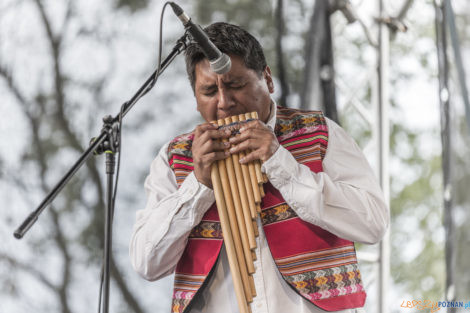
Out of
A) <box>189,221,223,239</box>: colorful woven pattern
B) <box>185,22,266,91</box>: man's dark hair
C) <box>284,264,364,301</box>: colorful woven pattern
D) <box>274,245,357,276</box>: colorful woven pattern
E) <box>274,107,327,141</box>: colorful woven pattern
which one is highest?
<box>185,22,266,91</box>: man's dark hair

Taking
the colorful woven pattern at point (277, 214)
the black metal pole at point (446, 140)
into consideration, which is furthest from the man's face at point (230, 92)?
the black metal pole at point (446, 140)

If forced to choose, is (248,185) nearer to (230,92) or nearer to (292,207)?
(292,207)

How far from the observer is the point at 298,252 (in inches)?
76.1

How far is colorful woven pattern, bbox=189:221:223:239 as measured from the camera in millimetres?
2008

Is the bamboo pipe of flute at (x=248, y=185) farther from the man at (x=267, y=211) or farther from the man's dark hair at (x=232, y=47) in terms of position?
the man's dark hair at (x=232, y=47)

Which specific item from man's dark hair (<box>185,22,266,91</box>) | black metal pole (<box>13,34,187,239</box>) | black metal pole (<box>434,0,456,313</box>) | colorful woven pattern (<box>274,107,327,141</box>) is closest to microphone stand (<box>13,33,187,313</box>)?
black metal pole (<box>13,34,187,239</box>)

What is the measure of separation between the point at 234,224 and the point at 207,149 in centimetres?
28

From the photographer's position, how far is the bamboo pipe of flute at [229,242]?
1812 millimetres

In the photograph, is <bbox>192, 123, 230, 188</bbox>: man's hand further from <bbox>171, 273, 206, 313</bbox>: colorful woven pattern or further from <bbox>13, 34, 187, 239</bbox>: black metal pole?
<bbox>171, 273, 206, 313</bbox>: colorful woven pattern

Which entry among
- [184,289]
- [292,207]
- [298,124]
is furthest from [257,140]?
[184,289]

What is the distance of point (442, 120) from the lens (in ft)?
12.0

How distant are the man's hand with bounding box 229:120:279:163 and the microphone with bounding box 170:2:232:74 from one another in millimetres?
254

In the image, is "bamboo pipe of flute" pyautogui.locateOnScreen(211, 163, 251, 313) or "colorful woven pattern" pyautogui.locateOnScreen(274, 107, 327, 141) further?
"colorful woven pattern" pyautogui.locateOnScreen(274, 107, 327, 141)

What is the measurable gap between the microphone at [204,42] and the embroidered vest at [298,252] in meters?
0.56
